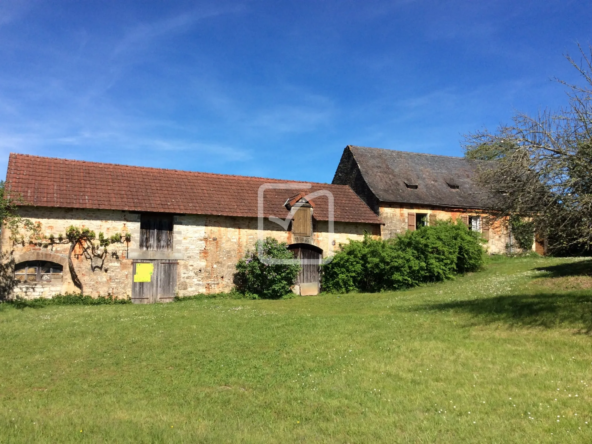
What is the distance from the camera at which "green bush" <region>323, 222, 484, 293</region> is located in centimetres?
2053

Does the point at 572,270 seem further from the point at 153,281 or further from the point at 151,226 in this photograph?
the point at 151,226

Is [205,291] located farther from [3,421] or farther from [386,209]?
[3,421]

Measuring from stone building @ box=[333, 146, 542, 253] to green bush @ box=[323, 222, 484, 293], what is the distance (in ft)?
9.65

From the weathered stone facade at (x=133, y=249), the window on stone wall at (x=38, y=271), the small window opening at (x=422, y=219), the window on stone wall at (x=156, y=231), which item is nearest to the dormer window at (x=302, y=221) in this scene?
the weathered stone facade at (x=133, y=249)

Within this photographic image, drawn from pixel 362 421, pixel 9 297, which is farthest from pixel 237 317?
pixel 9 297

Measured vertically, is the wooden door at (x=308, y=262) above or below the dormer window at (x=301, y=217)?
below

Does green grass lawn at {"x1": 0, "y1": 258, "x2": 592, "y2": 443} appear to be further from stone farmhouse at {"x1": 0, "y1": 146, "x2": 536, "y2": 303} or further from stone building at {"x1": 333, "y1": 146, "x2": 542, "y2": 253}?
stone building at {"x1": 333, "y1": 146, "x2": 542, "y2": 253}

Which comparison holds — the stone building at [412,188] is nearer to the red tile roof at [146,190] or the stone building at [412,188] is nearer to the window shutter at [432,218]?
the window shutter at [432,218]

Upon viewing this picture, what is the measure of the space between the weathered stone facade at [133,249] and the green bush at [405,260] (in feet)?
4.45

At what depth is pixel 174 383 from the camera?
7.89 metres

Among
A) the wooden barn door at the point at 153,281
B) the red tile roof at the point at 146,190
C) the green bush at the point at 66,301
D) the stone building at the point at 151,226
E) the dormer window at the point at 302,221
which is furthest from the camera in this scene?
the dormer window at the point at 302,221

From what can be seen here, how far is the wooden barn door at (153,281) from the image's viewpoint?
19375mm

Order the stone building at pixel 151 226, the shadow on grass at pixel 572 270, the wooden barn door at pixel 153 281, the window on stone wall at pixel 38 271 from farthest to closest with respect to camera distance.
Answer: the wooden barn door at pixel 153 281 < the stone building at pixel 151 226 < the window on stone wall at pixel 38 271 < the shadow on grass at pixel 572 270

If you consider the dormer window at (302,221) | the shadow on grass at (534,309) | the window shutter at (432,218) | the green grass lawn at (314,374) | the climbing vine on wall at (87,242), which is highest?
the window shutter at (432,218)
